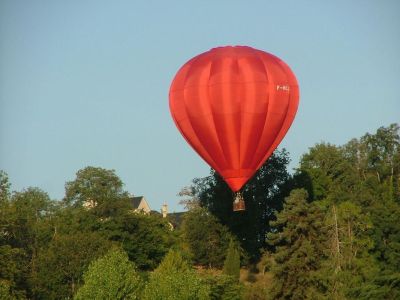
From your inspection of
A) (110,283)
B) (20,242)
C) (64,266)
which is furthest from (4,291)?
(20,242)

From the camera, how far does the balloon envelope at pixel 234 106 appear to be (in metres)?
58.5

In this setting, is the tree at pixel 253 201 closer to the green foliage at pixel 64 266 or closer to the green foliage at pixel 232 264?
the green foliage at pixel 232 264

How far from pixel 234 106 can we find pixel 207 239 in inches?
1139

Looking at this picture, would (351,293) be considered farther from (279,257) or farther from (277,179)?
(277,179)

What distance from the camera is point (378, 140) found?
4370 inches

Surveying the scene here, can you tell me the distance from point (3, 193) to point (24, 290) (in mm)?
10731

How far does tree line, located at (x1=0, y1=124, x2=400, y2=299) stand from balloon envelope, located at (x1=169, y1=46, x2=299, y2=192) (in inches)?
319

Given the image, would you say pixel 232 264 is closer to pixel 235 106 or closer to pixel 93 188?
pixel 235 106

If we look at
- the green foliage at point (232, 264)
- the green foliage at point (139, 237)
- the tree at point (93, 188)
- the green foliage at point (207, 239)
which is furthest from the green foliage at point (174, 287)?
the tree at point (93, 188)

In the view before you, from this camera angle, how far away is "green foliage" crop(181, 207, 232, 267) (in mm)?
84625

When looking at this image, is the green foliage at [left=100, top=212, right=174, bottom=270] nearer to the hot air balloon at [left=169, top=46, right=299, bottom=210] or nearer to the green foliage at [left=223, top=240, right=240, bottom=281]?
the green foliage at [left=223, top=240, right=240, bottom=281]

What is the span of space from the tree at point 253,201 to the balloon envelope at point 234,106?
970 inches

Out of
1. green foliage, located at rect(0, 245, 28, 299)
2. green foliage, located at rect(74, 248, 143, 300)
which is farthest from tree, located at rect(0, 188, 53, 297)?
green foliage, located at rect(74, 248, 143, 300)

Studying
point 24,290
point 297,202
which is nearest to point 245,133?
point 297,202
